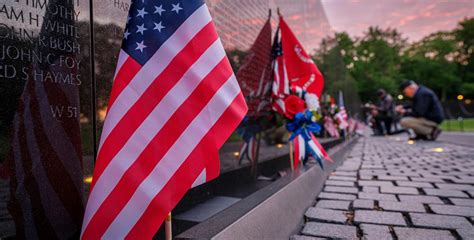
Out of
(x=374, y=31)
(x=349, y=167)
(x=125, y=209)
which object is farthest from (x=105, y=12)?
(x=374, y=31)

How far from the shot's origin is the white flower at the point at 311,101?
4.46 m

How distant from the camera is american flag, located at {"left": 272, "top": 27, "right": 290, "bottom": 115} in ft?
13.8

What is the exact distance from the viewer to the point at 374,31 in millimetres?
63781

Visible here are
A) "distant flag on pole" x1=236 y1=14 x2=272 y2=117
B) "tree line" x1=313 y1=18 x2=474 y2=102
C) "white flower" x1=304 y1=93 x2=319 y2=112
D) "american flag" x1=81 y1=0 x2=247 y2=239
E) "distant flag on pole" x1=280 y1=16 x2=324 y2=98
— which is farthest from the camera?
"tree line" x1=313 y1=18 x2=474 y2=102

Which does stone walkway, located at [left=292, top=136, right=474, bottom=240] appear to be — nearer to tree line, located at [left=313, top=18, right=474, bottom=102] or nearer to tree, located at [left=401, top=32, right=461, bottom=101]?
tree line, located at [left=313, top=18, right=474, bottom=102]

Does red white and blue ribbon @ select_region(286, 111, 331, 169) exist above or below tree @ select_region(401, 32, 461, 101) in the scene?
Answer: below

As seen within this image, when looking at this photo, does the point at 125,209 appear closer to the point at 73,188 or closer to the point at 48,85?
the point at 73,188

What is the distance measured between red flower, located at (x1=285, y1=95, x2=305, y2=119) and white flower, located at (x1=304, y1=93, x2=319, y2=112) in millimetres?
268

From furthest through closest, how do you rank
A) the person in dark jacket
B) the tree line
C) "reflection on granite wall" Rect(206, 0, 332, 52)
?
the tree line < the person in dark jacket < "reflection on granite wall" Rect(206, 0, 332, 52)

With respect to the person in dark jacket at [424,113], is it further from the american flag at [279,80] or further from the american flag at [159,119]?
the american flag at [159,119]

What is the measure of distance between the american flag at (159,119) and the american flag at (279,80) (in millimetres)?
2554

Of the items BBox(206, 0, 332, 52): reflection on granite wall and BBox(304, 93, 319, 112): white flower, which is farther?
BBox(304, 93, 319, 112): white flower

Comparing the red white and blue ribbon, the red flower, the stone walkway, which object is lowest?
the stone walkway

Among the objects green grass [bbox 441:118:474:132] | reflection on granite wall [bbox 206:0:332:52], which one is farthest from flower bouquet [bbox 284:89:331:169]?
green grass [bbox 441:118:474:132]
